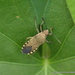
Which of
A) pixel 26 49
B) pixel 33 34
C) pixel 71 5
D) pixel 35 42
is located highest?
pixel 71 5

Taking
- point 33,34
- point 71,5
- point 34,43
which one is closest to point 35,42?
point 34,43

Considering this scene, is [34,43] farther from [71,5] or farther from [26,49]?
[71,5]

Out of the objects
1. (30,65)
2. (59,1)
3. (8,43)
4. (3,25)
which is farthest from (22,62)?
(59,1)

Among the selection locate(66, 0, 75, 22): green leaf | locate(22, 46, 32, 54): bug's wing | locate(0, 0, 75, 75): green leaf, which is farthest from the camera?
locate(22, 46, 32, 54): bug's wing

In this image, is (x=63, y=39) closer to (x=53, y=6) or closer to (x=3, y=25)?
(x=53, y=6)

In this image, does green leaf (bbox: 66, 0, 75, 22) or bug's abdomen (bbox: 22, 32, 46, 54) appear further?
bug's abdomen (bbox: 22, 32, 46, 54)

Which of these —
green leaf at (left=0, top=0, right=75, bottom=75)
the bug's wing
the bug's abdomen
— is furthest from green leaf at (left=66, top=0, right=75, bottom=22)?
the bug's wing

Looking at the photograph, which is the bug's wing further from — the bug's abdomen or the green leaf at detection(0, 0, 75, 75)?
the green leaf at detection(0, 0, 75, 75)
